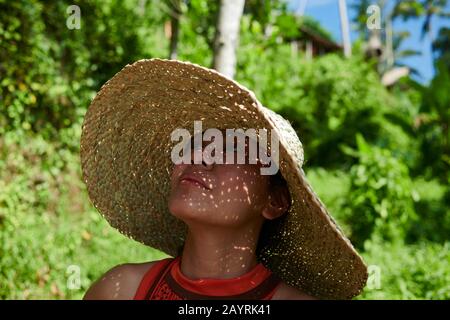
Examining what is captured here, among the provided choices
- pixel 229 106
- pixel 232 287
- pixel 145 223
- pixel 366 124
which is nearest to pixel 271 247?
pixel 232 287

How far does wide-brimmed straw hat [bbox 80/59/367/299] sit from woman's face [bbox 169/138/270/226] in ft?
0.36

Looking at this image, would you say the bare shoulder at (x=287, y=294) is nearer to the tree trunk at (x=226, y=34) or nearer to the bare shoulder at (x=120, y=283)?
the bare shoulder at (x=120, y=283)

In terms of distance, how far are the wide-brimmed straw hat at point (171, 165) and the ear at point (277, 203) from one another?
1.2 inches

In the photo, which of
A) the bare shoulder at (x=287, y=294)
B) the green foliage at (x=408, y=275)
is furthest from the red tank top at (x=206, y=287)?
the green foliage at (x=408, y=275)

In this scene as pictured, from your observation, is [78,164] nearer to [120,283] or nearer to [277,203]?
[120,283]

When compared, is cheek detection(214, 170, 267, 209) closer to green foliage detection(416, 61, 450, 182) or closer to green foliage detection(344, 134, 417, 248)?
green foliage detection(344, 134, 417, 248)

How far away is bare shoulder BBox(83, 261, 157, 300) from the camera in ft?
5.01

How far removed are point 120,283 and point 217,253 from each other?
12.0 inches

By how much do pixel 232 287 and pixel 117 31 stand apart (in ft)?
16.7

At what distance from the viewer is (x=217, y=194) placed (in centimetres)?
142

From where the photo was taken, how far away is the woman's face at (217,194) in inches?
55.6

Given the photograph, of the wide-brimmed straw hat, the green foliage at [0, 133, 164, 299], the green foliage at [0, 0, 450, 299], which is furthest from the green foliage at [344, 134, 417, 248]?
the wide-brimmed straw hat

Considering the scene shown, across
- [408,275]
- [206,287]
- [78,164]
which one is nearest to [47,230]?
[78,164]
